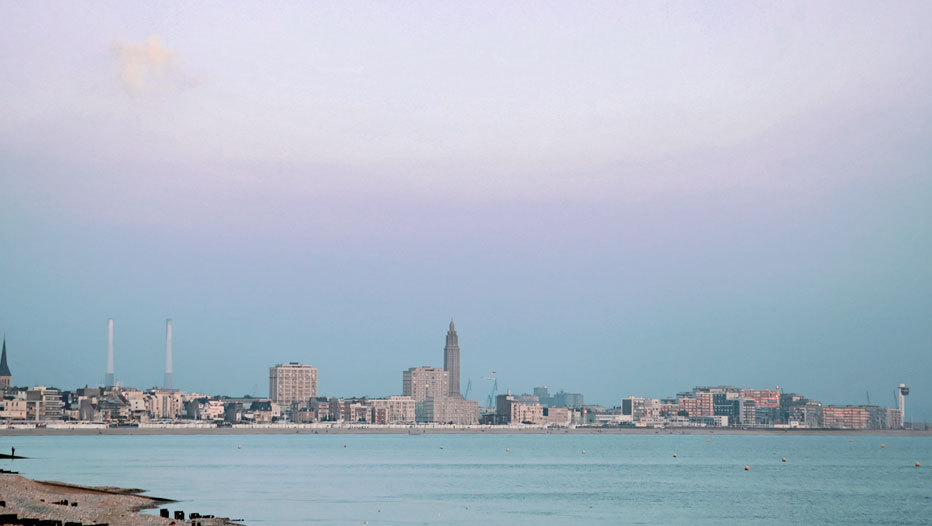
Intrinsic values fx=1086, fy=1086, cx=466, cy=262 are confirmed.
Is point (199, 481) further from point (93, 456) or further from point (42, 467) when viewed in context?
point (93, 456)

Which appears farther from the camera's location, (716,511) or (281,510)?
(716,511)

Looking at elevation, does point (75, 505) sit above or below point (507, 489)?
above

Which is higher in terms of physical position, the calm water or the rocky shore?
the rocky shore

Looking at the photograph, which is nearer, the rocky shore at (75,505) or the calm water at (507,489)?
the rocky shore at (75,505)

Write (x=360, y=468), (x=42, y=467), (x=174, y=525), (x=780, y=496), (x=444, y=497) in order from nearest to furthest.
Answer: (x=174, y=525), (x=444, y=497), (x=780, y=496), (x=42, y=467), (x=360, y=468)

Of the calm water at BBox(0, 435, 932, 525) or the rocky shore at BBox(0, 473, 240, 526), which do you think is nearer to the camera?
the rocky shore at BBox(0, 473, 240, 526)

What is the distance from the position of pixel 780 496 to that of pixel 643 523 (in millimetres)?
25770

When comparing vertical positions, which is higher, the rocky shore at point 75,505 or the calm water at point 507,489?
the rocky shore at point 75,505

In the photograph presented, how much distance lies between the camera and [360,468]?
118 metres

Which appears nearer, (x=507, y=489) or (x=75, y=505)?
(x=75, y=505)

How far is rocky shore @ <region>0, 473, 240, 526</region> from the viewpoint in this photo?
→ 160ft

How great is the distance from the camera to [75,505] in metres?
56.7

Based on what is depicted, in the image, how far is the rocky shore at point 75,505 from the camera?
48875 millimetres

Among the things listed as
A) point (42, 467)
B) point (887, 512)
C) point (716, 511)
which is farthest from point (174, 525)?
point (42, 467)
